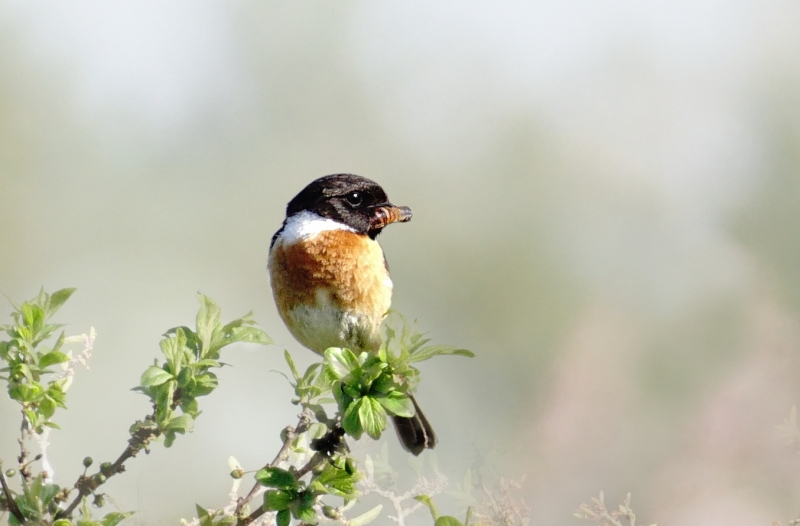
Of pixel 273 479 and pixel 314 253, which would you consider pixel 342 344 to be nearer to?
pixel 314 253

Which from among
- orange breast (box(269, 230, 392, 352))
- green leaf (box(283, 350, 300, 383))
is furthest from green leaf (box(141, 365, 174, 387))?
orange breast (box(269, 230, 392, 352))

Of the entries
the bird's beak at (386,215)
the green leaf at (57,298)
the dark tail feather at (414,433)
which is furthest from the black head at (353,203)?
the green leaf at (57,298)

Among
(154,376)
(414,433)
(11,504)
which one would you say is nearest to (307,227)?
(414,433)

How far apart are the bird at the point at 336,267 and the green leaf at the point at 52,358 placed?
4.08 ft

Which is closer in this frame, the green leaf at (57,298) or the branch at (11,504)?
the branch at (11,504)

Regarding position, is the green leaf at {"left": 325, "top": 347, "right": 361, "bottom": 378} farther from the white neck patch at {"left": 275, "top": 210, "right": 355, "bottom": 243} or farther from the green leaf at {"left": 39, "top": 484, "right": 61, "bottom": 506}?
the white neck patch at {"left": 275, "top": 210, "right": 355, "bottom": 243}

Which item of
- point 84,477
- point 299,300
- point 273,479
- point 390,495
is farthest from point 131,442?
point 299,300

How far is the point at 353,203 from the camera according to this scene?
349 cm

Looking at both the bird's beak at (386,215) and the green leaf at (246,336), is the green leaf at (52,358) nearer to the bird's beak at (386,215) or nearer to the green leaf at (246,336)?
the green leaf at (246,336)

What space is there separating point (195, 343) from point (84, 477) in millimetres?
421

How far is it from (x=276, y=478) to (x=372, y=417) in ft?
0.96

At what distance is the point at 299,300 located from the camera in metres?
3.34

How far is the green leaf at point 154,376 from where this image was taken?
7.01 ft

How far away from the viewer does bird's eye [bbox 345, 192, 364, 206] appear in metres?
3.48
